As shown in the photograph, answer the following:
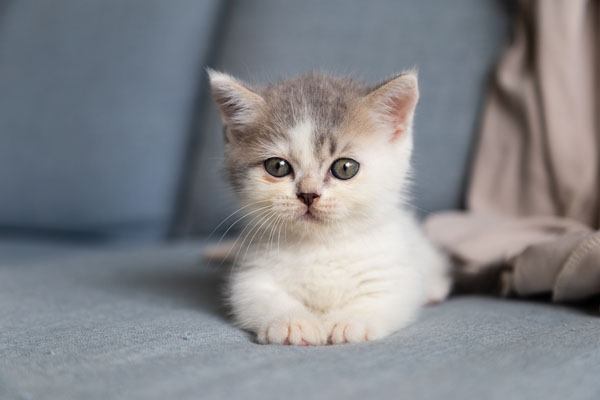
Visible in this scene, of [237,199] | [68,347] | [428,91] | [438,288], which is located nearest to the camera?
[68,347]

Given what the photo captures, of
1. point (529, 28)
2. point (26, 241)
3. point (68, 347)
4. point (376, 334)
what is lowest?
A: point (26, 241)

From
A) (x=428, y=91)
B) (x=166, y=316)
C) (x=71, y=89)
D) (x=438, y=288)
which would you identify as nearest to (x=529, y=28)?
(x=428, y=91)

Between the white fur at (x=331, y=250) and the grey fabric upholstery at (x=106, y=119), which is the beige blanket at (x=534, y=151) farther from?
the grey fabric upholstery at (x=106, y=119)

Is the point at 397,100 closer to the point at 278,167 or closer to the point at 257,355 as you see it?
the point at 278,167

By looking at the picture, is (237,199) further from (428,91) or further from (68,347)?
(428,91)

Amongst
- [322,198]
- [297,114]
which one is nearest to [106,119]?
[297,114]

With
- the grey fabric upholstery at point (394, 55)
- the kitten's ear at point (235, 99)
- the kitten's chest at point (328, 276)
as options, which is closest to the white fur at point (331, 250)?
the kitten's chest at point (328, 276)

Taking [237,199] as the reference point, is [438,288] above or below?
below
